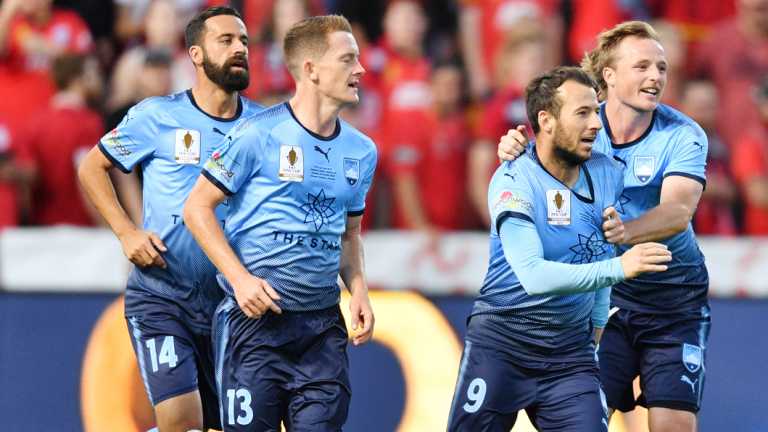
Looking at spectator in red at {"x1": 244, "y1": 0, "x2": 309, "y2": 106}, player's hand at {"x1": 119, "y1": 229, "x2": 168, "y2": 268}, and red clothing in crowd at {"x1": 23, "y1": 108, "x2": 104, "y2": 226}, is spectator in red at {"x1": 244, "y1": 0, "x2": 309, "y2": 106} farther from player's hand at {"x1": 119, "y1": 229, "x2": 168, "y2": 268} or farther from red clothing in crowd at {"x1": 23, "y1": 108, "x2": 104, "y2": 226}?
player's hand at {"x1": 119, "y1": 229, "x2": 168, "y2": 268}

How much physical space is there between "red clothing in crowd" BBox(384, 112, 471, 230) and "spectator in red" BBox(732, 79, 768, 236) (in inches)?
70.2

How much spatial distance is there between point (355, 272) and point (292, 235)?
Answer: 1.57 ft

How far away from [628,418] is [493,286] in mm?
2558

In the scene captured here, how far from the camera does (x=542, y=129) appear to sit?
5590mm

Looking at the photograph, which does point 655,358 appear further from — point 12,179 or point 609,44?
point 12,179

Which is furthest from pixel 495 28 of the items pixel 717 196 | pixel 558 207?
pixel 558 207

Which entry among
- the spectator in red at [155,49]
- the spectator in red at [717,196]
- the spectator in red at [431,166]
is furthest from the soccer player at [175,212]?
the spectator in red at [717,196]

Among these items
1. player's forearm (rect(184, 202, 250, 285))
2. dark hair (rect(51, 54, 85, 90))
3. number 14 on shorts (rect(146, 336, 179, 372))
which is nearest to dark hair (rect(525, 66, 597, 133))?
player's forearm (rect(184, 202, 250, 285))

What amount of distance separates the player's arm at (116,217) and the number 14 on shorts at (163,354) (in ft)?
1.17

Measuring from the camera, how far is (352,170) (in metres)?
5.76

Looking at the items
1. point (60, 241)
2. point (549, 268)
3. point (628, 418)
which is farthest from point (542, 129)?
point (60, 241)

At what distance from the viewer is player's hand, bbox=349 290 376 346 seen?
5711 millimetres

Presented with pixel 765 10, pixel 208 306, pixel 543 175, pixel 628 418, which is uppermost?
pixel 765 10

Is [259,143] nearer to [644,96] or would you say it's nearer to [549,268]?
[549,268]
